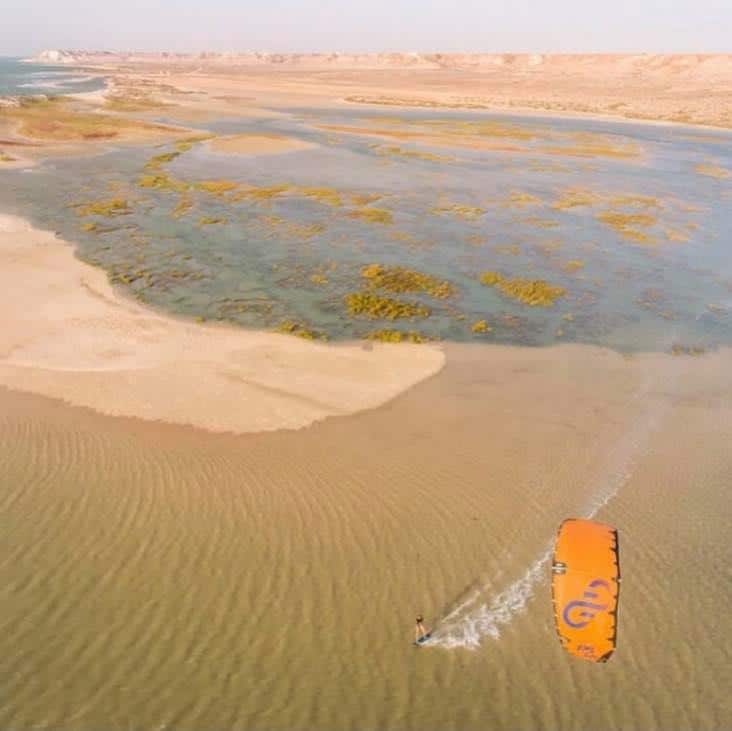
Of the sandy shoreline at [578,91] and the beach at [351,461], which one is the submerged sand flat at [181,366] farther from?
the sandy shoreline at [578,91]

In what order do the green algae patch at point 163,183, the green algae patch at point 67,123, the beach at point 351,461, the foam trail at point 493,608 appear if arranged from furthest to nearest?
1. the green algae patch at point 67,123
2. the green algae patch at point 163,183
3. the foam trail at point 493,608
4. the beach at point 351,461

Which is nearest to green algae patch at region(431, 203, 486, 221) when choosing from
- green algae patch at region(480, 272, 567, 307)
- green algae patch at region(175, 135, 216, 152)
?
green algae patch at region(480, 272, 567, 307)

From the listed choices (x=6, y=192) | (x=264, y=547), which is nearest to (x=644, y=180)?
(x=6, y=192)

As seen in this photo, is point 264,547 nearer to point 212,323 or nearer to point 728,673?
point 728,673

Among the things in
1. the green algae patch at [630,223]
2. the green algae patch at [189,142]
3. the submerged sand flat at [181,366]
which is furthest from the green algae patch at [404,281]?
the green algae patch at [189,142]

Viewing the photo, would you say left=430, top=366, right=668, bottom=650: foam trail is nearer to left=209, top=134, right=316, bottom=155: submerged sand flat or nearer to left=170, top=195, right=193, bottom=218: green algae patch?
left=170, top=195, right=193, bottom=218: green algae patch
